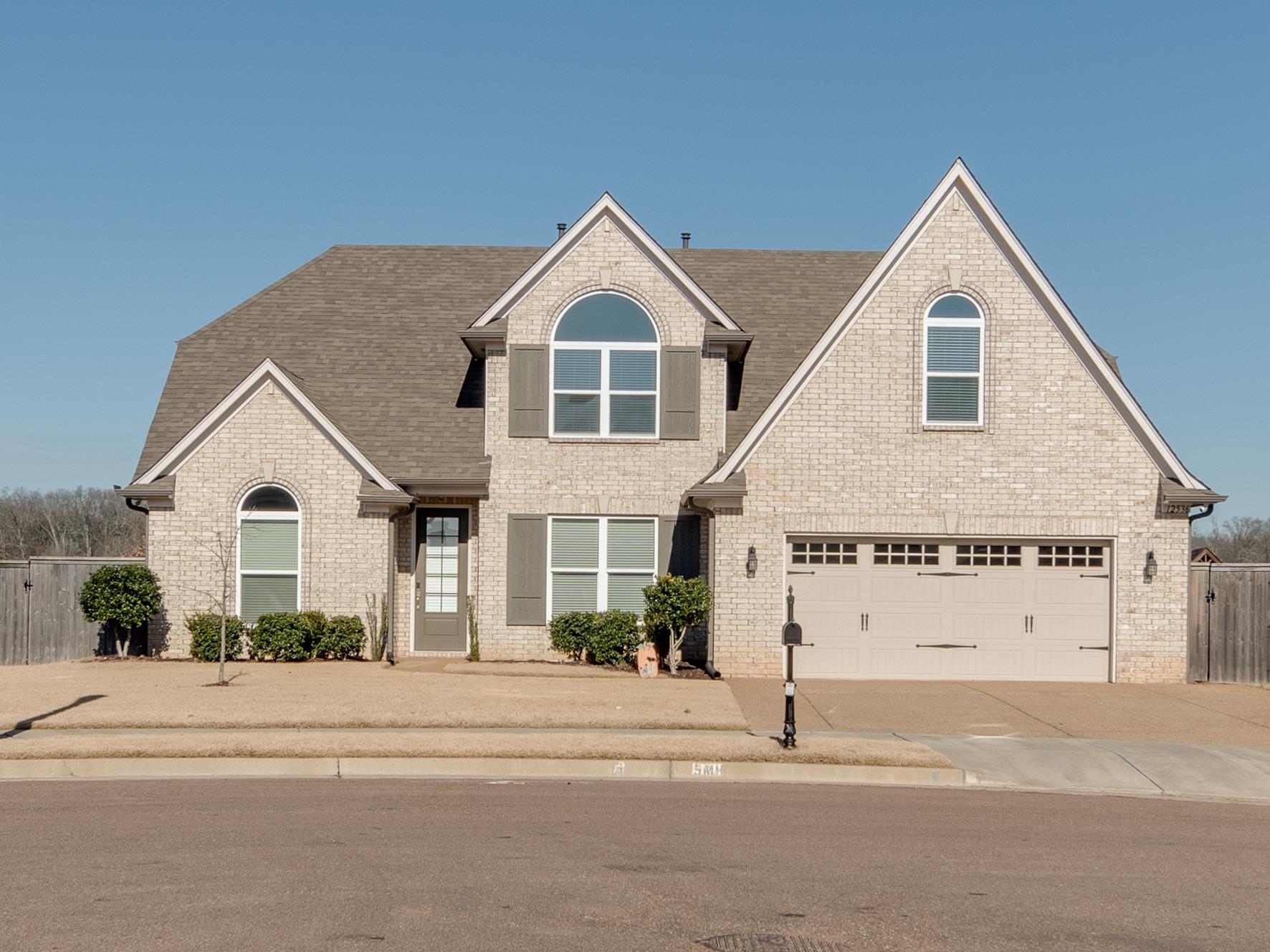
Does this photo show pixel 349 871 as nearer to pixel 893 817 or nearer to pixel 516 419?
pixel 893 817

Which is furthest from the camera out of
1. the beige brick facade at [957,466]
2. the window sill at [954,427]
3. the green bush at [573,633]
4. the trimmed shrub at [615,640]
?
the green bush at [573,633]

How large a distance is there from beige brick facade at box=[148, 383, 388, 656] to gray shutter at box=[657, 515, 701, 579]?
4.50 meters

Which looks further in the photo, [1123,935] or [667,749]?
[667,749]

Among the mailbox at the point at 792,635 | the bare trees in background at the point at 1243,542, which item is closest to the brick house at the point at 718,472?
the mailbox at the point at 792,635

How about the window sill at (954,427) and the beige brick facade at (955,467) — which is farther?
the window sill at (954,427)

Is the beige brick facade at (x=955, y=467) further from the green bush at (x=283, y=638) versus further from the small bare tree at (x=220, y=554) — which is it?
the small bare tree at (x=220, y=554)

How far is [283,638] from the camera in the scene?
66.6ft

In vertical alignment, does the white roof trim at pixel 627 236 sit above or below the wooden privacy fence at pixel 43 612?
above

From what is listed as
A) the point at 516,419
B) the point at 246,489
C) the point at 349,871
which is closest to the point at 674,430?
the point at 516,419

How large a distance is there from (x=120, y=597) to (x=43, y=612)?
135 inches

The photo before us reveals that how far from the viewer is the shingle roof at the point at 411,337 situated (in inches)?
873

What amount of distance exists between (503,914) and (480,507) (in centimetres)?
1441

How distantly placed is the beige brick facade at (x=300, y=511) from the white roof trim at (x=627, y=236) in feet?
11.2

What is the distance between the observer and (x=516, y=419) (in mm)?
21312
